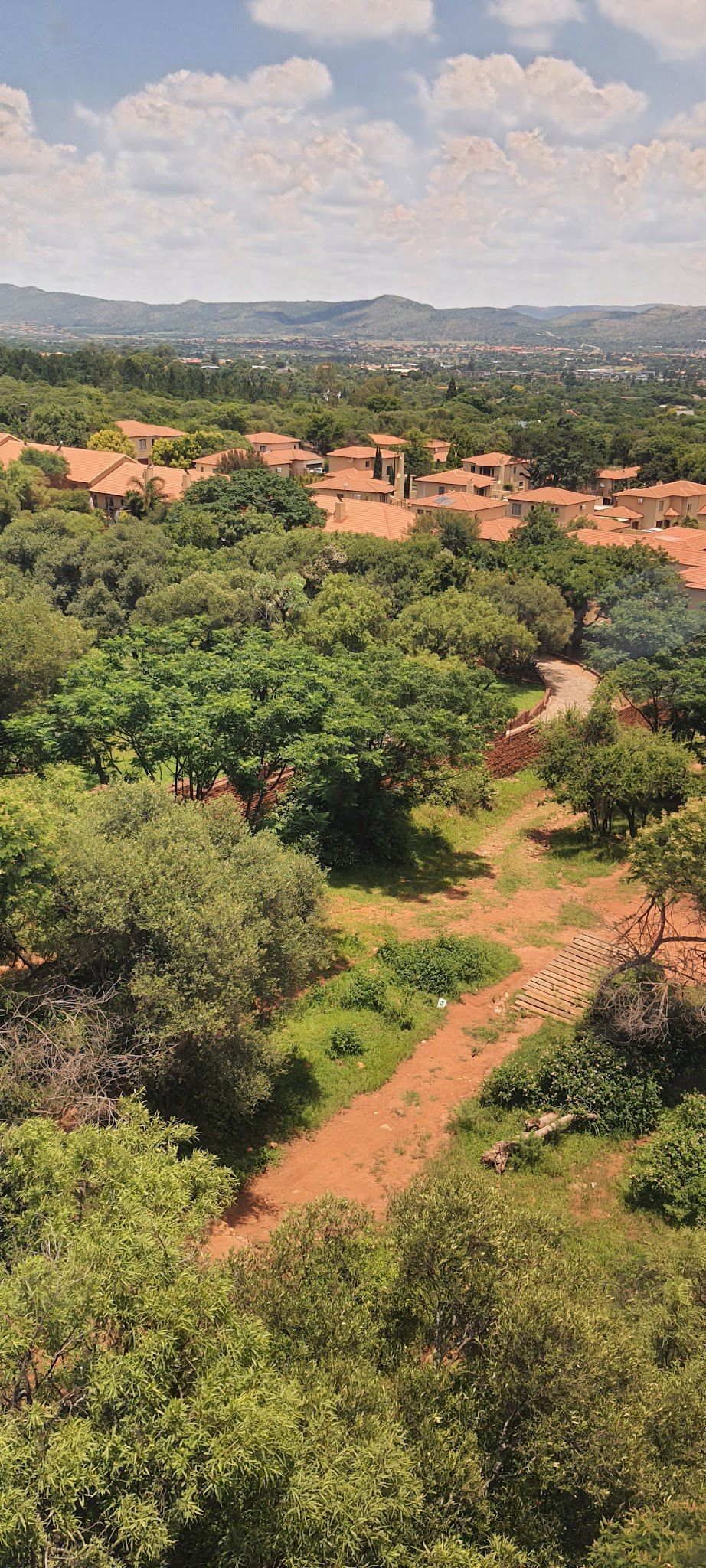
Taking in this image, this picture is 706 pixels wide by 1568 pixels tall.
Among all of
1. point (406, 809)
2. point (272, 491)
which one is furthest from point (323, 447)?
point (406, 809)

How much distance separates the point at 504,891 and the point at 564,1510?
764 inches

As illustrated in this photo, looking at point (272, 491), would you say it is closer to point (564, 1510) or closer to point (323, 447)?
point (323, 447)

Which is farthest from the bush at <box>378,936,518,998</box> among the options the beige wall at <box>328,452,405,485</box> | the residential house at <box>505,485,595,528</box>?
the beige wall at <box>328,452,405,485</box>

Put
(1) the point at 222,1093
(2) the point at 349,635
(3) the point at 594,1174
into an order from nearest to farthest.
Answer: (1) the point at 222,1093, (3) the point at 594,1174, (2) the point at 349,635

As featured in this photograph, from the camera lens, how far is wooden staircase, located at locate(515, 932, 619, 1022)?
72.6 feet

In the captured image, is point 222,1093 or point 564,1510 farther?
point 222,1093

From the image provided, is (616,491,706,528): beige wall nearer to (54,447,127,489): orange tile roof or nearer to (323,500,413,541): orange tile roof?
(323,500,413,541): orange tile roof

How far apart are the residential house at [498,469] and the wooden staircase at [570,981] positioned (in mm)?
63159

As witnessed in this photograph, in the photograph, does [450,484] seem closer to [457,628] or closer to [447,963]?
[457,628]

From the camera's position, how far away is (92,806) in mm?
18016

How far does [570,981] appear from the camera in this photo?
907 inches

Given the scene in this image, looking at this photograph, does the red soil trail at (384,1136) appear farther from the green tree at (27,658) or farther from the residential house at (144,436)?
the residential house at (144,436)

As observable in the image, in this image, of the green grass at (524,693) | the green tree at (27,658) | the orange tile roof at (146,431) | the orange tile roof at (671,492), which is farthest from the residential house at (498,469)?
the green tree at (27,658)

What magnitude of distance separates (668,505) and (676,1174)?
70.5m
